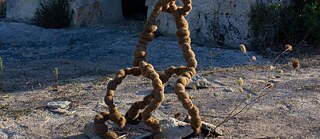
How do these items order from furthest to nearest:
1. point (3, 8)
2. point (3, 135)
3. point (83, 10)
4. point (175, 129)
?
point (3, 8), point (83, 10), point (3, 135), point (175, 129)

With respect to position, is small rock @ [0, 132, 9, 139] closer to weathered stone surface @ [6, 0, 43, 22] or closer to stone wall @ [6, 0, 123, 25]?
stone wall @ [6, 0, 123, 25]

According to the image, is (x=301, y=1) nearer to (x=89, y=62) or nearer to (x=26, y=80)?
(x=89, y=62)

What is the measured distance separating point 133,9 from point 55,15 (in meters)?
1.88

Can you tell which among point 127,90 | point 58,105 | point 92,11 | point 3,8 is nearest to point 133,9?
point 92,11

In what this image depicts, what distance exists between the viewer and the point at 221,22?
25.8ft

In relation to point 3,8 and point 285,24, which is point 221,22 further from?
point 3,8

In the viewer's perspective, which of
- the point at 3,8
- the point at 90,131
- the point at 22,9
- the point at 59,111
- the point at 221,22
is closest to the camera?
the point at 90,131

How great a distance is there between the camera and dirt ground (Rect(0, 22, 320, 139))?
418 cm

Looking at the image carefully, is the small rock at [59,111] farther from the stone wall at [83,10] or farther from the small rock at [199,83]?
the stone wall at [83,10]

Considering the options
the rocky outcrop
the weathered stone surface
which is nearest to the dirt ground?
the rocky outcrop

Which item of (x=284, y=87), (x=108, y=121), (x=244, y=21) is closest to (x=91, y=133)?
(x=108, y=121)

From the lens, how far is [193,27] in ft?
26.7

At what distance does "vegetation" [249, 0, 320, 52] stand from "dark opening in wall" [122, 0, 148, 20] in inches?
149

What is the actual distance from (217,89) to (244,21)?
2.61 meters
